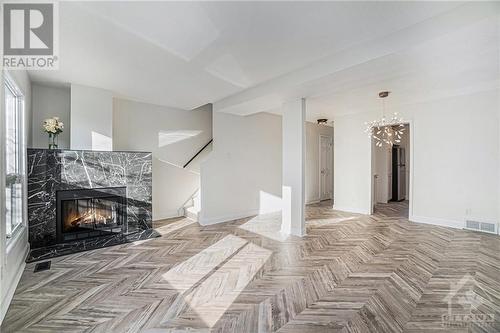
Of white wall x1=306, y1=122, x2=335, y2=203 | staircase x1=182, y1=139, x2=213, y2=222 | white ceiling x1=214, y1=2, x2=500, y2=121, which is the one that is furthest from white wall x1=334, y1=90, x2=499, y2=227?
staircase x1=182, y1=139, x2=213, y2=222

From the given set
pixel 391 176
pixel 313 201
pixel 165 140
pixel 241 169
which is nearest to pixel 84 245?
pixel 165 140

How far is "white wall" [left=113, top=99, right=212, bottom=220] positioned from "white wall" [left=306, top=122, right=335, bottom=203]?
10.8 ft

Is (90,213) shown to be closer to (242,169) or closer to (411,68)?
(242,169)

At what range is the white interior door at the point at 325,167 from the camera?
25.2 feet

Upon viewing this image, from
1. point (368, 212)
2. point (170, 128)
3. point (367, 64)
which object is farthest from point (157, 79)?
Answer: point (368, 212)

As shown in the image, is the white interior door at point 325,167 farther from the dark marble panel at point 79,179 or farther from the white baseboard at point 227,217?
the dark marble panel at point 79,179

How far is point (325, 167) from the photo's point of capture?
7875mm

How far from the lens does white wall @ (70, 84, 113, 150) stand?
3.88 m

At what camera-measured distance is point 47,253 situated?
3277mm

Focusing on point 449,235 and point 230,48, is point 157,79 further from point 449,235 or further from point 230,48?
point 449,235

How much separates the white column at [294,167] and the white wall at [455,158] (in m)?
2.73

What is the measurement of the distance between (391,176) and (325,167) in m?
2.20

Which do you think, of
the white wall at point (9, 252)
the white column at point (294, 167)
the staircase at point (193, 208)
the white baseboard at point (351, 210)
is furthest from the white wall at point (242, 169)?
the white wall at point (9, 252)

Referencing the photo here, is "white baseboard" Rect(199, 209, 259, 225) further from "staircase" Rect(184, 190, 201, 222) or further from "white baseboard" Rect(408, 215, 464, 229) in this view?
"white baseboard" Rect(408, 215, 464, 229)
